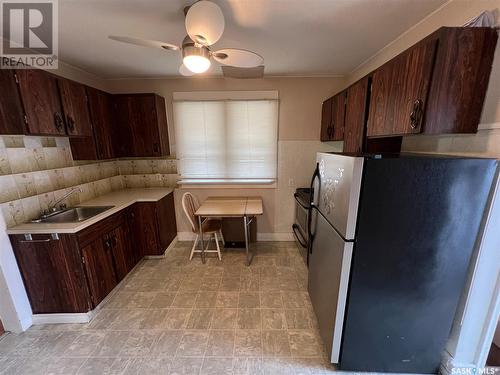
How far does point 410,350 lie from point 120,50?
3557mm

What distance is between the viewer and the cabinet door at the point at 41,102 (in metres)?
1.73

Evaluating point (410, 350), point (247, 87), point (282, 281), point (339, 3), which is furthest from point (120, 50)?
point (410, 350)

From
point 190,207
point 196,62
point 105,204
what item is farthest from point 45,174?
point 196,62

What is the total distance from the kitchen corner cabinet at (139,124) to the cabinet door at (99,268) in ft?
4.40

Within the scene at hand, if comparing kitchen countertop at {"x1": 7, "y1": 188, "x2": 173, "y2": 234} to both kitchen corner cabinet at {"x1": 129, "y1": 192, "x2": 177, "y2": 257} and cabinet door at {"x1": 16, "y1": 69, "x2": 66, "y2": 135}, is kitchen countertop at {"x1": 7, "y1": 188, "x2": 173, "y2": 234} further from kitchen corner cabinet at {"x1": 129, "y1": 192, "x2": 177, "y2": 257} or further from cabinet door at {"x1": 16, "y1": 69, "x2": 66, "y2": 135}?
cabinet door at {"x1": 16, "y1": 69, "x2": 66, "y2": 135}

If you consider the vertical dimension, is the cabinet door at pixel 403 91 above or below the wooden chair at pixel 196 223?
above

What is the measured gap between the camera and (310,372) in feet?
4.89

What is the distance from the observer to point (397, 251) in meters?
1.26

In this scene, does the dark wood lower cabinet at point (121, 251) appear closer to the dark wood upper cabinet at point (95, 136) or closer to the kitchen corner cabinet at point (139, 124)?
the dark wood upper cabinet at point (95, 136)

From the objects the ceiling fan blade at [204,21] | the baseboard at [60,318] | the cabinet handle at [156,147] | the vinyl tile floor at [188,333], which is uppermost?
the ceiling fan blade at [204,21]

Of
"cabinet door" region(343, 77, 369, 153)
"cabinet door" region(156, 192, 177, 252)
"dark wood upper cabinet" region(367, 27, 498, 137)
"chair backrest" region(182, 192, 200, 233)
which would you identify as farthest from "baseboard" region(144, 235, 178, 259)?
"dark wood upper cabinet" region(367, 27, 498, 137)

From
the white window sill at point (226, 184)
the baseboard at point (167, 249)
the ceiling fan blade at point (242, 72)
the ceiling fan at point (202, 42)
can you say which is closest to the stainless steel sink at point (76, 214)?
the baseboard at point (167, 249)

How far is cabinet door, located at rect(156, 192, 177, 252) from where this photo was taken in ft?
9.43

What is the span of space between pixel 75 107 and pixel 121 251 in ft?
5.44
